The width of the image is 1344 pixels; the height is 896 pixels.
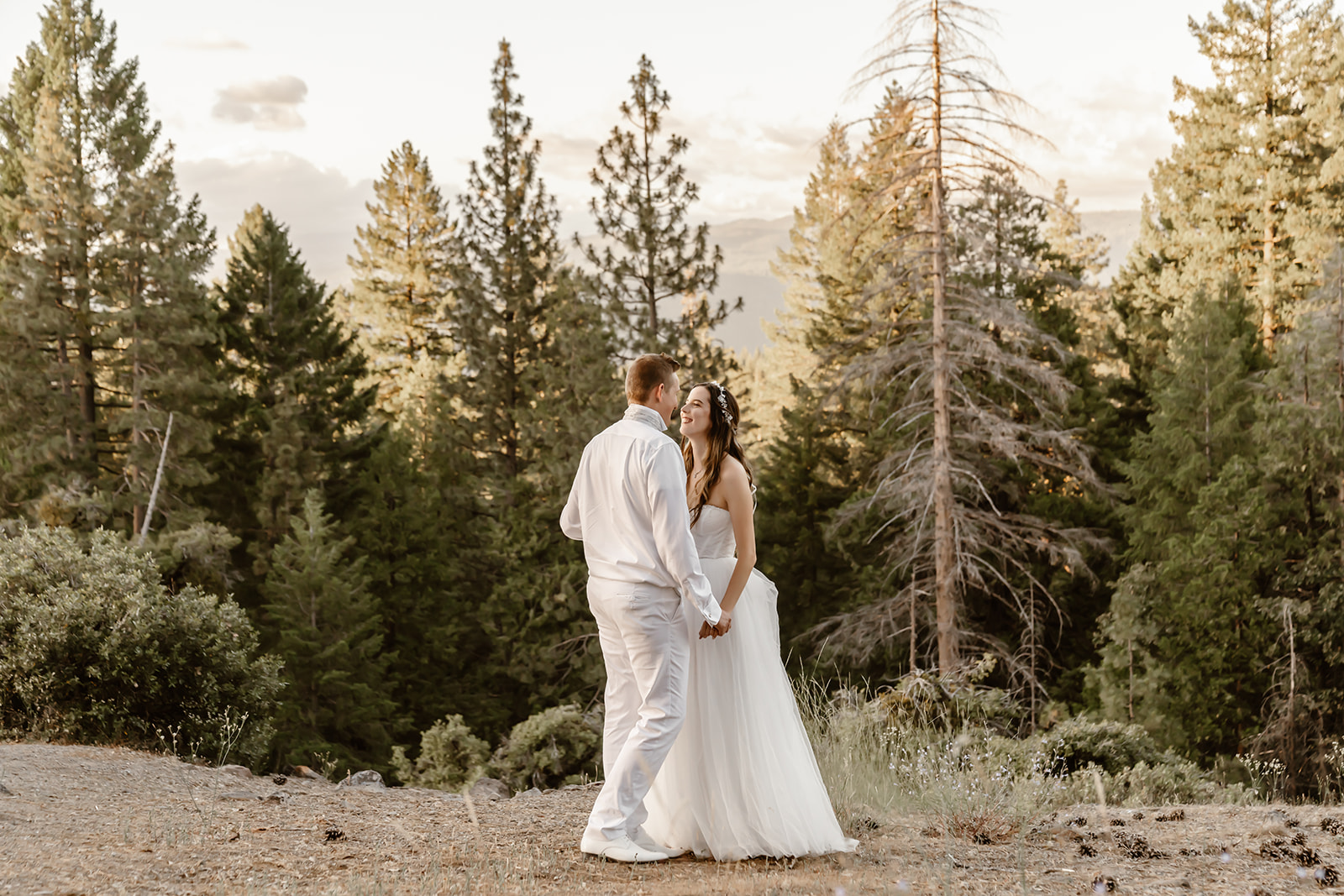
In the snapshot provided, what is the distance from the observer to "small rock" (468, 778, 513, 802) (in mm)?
6445

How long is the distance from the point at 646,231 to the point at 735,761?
19.9 metres

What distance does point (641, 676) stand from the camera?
13.1 ft

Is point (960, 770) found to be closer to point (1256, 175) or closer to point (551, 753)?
point (551, 753)

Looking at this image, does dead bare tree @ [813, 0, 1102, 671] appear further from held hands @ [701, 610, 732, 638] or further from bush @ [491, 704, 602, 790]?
held hands @ [701, 610, 732, 638]

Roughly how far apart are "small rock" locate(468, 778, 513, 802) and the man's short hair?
3070 mm

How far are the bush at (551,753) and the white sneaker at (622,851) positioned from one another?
8.25 meters

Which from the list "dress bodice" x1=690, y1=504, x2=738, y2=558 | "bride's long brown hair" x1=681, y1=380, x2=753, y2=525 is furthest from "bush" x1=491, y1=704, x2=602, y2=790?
"bride's long brown hair" x1=681, y1=380, x2=753, y2=525

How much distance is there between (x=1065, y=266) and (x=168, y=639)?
22.9 meters

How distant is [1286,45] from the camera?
23.4 m

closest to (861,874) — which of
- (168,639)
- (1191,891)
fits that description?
(1191,891)

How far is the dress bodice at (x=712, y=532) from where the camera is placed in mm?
4266

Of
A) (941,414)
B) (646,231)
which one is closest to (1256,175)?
(941,414)

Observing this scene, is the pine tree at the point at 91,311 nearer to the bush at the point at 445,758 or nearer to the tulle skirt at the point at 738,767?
the bush at the point at 445,758

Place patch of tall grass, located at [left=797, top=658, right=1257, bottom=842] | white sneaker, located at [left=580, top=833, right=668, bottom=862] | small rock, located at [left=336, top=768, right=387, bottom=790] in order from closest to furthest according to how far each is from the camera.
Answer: white sneaker, located at [left=580, top=833, right=668, bottom=862] → patch of tall grass, located at [left=797, top=658, right=1257, bottom=842] → small rock, located at [left=336, top=768, right=387, bottom=790]
